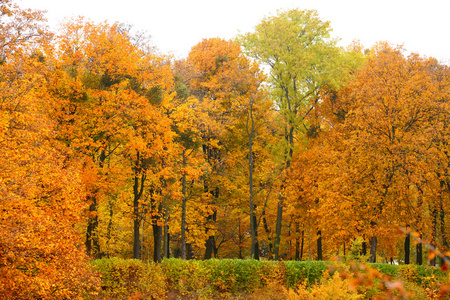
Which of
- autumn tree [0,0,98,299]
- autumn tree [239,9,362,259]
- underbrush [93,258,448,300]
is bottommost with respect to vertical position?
underbrush [93,258,448,300]

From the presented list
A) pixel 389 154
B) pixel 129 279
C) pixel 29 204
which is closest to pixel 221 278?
pixel 129 279

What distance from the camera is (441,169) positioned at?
18.4m

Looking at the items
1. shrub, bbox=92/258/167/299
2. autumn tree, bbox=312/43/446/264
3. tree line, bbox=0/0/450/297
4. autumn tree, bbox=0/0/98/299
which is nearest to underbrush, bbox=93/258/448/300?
shrub, bbox=92/258/167/299

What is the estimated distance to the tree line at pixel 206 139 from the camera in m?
12.6

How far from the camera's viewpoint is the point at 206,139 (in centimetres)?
2733

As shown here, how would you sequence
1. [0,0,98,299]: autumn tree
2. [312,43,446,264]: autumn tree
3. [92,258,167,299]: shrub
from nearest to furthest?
[0,0,98,299]: autumn tree < [92,258,167,299]: shrub < [312,43,446,264]: autumn tree

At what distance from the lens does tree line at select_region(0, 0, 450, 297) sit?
12555 mm

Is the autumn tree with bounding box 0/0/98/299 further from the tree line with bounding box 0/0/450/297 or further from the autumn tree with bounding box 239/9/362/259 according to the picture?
the autumn tree with bounding box 239/9/362/259

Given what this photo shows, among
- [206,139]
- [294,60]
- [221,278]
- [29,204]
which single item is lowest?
[221,278]

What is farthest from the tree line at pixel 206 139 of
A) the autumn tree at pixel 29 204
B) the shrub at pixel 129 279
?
the shrub at pixel 129 279

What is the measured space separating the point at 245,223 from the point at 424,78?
16.7 metres

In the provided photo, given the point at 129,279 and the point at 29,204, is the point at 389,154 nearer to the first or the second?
the point at 129,279

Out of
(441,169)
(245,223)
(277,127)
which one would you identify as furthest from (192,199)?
(441,169)

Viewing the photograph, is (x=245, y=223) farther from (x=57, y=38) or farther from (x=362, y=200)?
(x=57, y=38)
